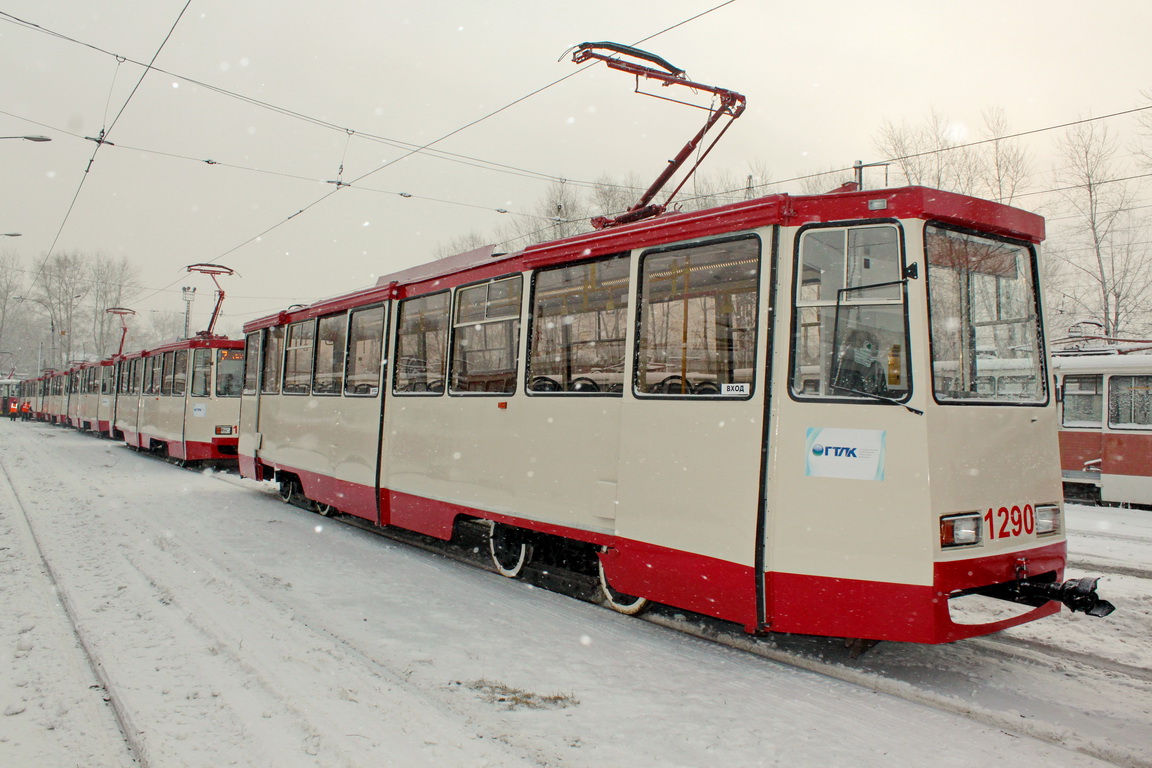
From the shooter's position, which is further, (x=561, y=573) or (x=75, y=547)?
(x=75, y=547)

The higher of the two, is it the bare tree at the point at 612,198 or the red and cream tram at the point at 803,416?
the bare tree at the point at 612,198

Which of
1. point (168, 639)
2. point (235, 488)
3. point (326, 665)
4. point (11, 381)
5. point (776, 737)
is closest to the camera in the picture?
point (776, 737)

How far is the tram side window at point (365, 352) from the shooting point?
8680 mm

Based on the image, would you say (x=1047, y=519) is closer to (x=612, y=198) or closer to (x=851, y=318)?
(x=851, y=318)

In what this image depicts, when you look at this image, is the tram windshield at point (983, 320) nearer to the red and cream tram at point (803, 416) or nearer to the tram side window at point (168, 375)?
the red and cream tram at point (803, 416)

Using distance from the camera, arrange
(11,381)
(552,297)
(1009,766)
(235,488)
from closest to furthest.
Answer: (1009,766), (552,297), (235,488), (11,381)

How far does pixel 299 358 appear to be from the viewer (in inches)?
422

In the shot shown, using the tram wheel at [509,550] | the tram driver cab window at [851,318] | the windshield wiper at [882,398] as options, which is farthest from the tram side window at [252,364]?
the windshield wiper at [882,398]

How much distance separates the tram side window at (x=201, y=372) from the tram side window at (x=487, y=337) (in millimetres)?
11187

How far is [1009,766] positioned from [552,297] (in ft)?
13.6

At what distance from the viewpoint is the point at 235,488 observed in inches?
532

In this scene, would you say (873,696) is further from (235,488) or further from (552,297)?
(235,488)

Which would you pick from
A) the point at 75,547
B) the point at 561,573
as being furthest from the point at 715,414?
the point at 75,547

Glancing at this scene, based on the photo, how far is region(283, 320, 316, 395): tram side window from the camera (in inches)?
410
